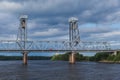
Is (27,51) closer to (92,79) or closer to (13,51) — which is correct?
(13,51)

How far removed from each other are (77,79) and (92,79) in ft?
11.5

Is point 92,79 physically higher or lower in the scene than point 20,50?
lower

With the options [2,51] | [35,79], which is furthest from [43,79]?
[2,51]

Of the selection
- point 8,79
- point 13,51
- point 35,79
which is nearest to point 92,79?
point 35,79

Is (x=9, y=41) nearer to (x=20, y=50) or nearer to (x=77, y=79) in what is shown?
(x=20, y=50)

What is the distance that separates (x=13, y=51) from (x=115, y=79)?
392 feet

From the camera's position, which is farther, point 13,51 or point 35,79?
point 13,51

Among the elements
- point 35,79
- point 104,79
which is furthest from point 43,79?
point 104,79

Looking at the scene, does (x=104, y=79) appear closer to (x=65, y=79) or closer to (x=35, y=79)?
(x=65, y=79)

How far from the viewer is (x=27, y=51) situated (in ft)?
650

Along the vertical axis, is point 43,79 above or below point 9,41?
below

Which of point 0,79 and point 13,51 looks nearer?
point 0,79

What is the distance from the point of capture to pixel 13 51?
194 metres

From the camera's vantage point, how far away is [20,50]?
639 ft
